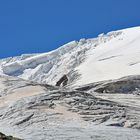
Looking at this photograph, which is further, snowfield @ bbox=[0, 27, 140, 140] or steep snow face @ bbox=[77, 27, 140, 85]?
steep snow face @ bbox=[77, 27, 140, 85]

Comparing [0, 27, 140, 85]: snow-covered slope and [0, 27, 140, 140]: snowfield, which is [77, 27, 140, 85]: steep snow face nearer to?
[0, 27, 140, 85]: snow-covered slope

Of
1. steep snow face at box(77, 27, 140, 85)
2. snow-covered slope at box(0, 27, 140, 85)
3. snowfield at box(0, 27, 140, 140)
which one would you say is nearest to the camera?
snowfield at box(0, 27, 140, 140)

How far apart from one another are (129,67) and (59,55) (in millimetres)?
35569

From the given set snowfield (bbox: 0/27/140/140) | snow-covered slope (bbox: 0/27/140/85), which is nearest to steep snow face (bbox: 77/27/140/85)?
snow-covered slope (bbox: 0/27/140/85)

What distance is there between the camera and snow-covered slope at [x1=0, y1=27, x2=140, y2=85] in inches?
2180

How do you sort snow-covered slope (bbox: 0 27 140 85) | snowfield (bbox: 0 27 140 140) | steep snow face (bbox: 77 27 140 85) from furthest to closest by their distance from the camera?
snow-covered slope (bbox: 0 27 140 85) → steep snow face (bbox: 77 27 140 85) → snowfield (bbox: 0 27 140 140)

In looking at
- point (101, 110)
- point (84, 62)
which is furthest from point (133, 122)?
point (84, 62)

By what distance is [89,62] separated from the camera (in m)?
67.4

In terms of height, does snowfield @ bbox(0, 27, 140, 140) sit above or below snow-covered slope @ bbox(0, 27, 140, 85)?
below

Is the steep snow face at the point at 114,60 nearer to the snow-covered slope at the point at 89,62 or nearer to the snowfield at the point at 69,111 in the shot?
the snow-covered slope at the point at 89,62

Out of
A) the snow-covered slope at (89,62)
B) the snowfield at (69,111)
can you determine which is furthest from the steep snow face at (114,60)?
the snowfield at (69,111)

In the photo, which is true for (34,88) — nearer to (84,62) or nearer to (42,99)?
(42,99)

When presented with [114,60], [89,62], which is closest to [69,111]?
[114,60]

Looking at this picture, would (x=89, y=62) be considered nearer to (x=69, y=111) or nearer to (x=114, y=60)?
(x=114, y=60)
